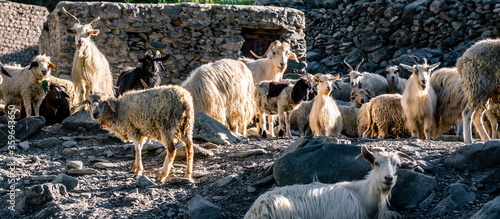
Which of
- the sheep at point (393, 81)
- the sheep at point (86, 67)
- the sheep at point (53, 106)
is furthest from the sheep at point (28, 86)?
the sheep at point (393, 81)

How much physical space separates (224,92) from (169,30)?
440 centimetres

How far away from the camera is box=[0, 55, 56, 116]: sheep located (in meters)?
10.3

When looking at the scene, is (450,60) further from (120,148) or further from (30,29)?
(30,29)

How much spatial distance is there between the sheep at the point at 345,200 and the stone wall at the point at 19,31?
18.3 m

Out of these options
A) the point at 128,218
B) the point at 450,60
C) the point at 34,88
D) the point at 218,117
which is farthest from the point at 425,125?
the point at 450,60

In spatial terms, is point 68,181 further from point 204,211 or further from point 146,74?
point 146,74

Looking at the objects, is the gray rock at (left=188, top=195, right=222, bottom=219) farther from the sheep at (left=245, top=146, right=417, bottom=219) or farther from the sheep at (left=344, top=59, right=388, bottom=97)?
the sheep at (left=344, top=59, right=388, bottom=97)

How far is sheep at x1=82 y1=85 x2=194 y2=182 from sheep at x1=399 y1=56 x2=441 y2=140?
504 centimetres

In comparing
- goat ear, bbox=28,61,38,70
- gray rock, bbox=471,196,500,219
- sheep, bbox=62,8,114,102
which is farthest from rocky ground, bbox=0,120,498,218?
sheep, bbox=62,8,114,102

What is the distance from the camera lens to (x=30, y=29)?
68.5 ft

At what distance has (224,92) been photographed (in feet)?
33.9

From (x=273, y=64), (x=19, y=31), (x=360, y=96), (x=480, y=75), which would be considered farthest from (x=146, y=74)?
(x=19, y=31)

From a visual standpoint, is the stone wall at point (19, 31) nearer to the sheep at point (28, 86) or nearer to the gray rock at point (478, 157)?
the sheep at point (28, 86)

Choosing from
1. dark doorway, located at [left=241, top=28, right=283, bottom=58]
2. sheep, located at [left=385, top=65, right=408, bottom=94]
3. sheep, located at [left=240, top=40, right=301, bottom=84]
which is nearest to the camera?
sheep, located at [left=240, top=40, right=301, bottom=84]
